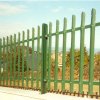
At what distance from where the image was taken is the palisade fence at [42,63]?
6117 millimetres

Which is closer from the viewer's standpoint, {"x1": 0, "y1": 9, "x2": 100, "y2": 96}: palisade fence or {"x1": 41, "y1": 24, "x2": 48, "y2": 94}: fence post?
{"x1": 0, "y1": 9, "x2": 100, "y2": 96}: palisade fence

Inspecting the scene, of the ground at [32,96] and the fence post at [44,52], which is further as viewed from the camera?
the fence post at [44,52]

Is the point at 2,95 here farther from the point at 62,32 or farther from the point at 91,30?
the point at 91,30

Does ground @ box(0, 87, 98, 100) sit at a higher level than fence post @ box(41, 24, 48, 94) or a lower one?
lower

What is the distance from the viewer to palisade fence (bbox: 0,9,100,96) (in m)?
6.12

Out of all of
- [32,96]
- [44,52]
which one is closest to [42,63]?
[44,52]

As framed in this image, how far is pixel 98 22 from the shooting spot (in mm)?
5801

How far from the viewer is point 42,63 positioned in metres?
7.34

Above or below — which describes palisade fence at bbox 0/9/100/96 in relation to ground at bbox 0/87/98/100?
above

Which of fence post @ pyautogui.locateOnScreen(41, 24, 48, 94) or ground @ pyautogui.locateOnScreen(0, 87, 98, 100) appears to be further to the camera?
fence post @ pyautogui.locateOnScreen(41, 24, 48, 94)

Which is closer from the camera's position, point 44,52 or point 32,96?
point 32,96

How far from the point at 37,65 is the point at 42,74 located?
52 centimetres

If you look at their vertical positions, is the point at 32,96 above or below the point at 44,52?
below

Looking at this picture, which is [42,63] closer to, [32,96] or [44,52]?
[44,52]
